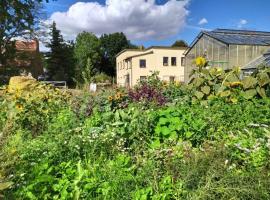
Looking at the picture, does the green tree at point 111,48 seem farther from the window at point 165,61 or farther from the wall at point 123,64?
the window at point 165,61

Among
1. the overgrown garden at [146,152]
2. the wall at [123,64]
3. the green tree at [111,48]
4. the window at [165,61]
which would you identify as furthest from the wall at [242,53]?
the green tree at [111,48]

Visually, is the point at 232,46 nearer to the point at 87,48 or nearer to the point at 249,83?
the point at 249,83

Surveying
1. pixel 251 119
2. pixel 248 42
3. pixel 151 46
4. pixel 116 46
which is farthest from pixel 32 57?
pixel 251 119

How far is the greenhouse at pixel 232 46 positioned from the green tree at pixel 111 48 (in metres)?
30.3

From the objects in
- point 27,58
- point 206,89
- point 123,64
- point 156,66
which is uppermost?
point 123,64

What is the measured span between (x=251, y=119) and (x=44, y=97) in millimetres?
4205

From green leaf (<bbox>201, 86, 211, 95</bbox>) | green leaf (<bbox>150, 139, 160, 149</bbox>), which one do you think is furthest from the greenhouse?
green leaf (<bbox>150, 139, 160, 149</bbox>)

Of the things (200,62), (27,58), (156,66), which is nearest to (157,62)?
(156,66)

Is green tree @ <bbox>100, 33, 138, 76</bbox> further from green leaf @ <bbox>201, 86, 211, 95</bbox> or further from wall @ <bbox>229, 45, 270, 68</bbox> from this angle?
green leaf @ <bbox>201, 86, 211, 95</bbox>

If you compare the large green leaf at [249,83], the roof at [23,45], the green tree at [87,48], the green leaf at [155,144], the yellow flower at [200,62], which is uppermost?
the green tree at [87,48]

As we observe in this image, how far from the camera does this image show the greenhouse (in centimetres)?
2766

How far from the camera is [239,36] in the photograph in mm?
31016

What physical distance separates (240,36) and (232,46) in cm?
375

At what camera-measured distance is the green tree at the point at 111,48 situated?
62.5 m
